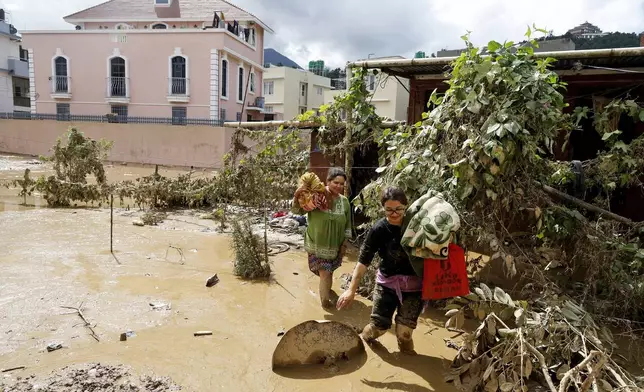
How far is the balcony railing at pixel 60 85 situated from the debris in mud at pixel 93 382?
101 ft

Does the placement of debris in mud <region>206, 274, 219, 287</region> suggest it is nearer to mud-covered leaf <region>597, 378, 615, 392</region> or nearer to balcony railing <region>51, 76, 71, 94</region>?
mud-covered leaf <region>597, 378, 615, 392</region>

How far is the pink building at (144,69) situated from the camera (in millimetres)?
26562

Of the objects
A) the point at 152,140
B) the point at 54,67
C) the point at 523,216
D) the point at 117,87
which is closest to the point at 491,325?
the point at 523,216

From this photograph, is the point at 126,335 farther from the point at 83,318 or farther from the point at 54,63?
the point at 54,63

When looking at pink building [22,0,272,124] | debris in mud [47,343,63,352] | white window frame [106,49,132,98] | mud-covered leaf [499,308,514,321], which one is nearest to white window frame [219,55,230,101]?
pink building [22,0,272,124]

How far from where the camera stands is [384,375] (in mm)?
3229

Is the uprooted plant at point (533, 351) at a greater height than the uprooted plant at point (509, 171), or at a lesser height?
lesser

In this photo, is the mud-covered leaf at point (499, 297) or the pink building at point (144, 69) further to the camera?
the pink building at point (144, 69)

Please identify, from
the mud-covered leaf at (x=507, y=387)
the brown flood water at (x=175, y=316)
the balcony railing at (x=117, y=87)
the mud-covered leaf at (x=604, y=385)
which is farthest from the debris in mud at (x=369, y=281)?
the balcony railing at (x=117, y=87)

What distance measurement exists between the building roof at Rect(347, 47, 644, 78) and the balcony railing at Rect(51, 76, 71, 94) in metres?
28.4

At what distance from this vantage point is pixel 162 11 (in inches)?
1209

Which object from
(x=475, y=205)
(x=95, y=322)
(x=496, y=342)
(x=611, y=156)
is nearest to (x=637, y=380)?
(x=496, y=342)

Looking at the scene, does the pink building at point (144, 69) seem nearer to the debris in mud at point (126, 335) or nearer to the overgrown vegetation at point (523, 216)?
the overgrown vegetation at point (523, 216)

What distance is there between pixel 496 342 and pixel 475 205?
1243 millimetres
